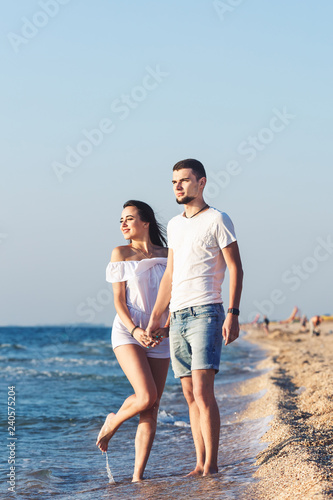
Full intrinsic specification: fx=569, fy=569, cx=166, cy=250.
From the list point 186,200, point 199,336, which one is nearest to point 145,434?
point 199,336

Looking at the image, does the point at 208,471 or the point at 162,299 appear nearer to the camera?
the point at 208,471

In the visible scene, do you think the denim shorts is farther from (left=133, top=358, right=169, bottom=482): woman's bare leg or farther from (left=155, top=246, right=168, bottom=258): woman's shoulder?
(left=155, top=246, right=168, bottom=258): woman's shoulder

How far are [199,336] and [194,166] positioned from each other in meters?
1.17

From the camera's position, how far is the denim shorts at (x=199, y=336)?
12.4 ft

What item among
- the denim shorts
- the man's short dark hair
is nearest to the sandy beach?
the denim shorts

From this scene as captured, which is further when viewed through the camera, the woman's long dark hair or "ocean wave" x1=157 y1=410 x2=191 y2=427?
"ocean wave" x1=157 y1=410 x2=191 y2=427

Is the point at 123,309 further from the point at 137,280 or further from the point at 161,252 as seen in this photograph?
the point at 161,252

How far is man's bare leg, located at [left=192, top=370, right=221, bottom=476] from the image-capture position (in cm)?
380

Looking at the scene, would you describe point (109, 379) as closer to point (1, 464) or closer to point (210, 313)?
point (1, 464)

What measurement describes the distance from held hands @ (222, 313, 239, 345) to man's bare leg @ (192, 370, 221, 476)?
29cm

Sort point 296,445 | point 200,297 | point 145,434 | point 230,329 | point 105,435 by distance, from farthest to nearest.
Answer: point 105,435 < point 296,445 < point 145,434 < point 200,297 < point 230,329

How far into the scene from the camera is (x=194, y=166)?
13.0ft

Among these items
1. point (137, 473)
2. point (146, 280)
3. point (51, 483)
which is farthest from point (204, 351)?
point (51, 483)

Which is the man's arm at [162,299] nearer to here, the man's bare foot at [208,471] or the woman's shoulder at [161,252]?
the woman's shoulder at [161,252]
